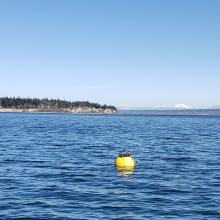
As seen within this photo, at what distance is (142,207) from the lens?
30359 millimetres

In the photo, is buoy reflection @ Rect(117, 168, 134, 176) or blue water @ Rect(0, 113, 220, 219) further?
buoy reflection @ Rect(117, 168, 134, 176)

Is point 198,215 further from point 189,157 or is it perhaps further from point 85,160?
point 189,157

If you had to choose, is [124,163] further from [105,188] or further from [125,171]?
[105,188]

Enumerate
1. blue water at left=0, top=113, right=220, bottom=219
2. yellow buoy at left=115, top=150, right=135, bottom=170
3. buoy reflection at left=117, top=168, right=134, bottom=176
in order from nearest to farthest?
1. blue water at left=0, top=113, right=220, bottom=219
2. buoy reflection at left=117, top=168, right=134, bottom=176
3. yellow buoy at left=115, top=150, right=135, bottom=170

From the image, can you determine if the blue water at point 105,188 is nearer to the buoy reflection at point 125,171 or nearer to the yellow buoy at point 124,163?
the buoy reflection at point 125,171

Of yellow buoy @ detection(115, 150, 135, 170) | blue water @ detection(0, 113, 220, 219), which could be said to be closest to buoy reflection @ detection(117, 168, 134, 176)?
blue water @ detection(0, 113, 220, 219)

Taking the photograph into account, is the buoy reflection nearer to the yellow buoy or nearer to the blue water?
the blue water

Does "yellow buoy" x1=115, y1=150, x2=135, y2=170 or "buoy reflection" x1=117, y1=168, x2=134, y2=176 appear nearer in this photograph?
"buoy reflection" x1=117, y1=168, x2=134, y2=176

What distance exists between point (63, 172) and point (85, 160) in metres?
10.5

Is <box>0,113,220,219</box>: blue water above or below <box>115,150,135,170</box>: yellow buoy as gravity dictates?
below

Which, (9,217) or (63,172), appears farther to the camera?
(63,172)

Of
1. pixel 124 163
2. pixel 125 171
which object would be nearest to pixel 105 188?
pixel 125 171

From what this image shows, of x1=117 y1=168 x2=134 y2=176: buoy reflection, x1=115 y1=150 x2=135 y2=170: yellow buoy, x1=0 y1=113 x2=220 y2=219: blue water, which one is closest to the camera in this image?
x1=0 y1=113 x2=220 y2=219: blue water

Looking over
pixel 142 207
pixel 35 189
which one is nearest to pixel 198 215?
pixel 142 207
